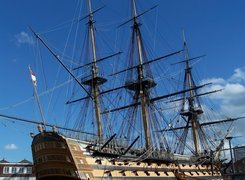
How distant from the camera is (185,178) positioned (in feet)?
163

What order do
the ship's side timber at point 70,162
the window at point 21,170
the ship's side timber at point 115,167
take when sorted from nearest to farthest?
the ship's side timber at point 70,162 < the ship's side timber at point 115,167 < the window at point 21,170

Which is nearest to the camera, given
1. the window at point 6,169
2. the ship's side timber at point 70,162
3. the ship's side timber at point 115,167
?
the ship's side timber at point 70,162

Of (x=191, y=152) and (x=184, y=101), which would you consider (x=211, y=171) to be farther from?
(x=184, y=101)

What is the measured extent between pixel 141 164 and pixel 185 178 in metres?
11.5

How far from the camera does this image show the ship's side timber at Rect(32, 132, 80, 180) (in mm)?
32250

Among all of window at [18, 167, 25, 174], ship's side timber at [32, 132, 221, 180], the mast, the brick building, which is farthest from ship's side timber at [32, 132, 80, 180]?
window at [18, 167, 25, 174]

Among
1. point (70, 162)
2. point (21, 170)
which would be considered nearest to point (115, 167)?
point (70, 162)

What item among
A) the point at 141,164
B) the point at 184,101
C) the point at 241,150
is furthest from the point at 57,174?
the point at 241,150

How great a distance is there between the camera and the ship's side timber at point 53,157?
106 feet

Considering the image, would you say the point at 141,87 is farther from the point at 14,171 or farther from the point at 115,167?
the point at 14,171

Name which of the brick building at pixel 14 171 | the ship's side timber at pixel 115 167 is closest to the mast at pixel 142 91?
the ship's side timber at pixel 115 167

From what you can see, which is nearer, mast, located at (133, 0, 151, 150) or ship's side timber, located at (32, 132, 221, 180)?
ship's side timber, located at (32, 132, 221, 180)

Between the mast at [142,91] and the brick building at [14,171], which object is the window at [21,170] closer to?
the brick building at [14,171]

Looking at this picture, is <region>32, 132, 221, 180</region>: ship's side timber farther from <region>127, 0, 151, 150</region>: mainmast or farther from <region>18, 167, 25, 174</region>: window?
<region>18, 167, 25, 174</region>: window
